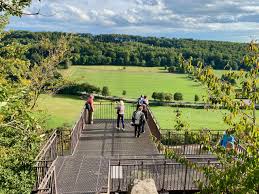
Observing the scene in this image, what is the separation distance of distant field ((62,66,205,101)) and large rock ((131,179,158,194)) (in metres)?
60.1

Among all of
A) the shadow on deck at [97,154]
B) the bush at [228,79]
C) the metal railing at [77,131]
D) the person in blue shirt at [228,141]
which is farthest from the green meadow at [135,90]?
the bush at [228,79]

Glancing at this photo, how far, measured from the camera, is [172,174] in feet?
43.5

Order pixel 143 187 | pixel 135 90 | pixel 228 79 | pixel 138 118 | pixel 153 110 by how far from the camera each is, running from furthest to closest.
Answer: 1. pixel 135 90
2. pixel 153 110
3. pixel 138 118
4. pixel 143 187
5. pixel 228 79

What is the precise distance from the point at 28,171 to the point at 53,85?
565 inches

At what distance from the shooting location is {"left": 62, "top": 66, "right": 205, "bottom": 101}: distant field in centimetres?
7856

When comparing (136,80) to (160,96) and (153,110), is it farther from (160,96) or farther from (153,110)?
(153,110)

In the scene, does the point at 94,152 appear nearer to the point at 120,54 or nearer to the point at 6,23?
the point at 6,23

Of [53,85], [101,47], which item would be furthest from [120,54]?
[53,85]

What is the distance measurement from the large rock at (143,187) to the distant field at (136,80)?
197ft

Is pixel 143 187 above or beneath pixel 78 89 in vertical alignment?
above

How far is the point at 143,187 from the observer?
10.6 meters

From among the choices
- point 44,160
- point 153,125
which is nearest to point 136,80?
point 153,125

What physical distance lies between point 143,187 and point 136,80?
81.9 m

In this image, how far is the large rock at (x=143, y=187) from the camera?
1050 centimetres
